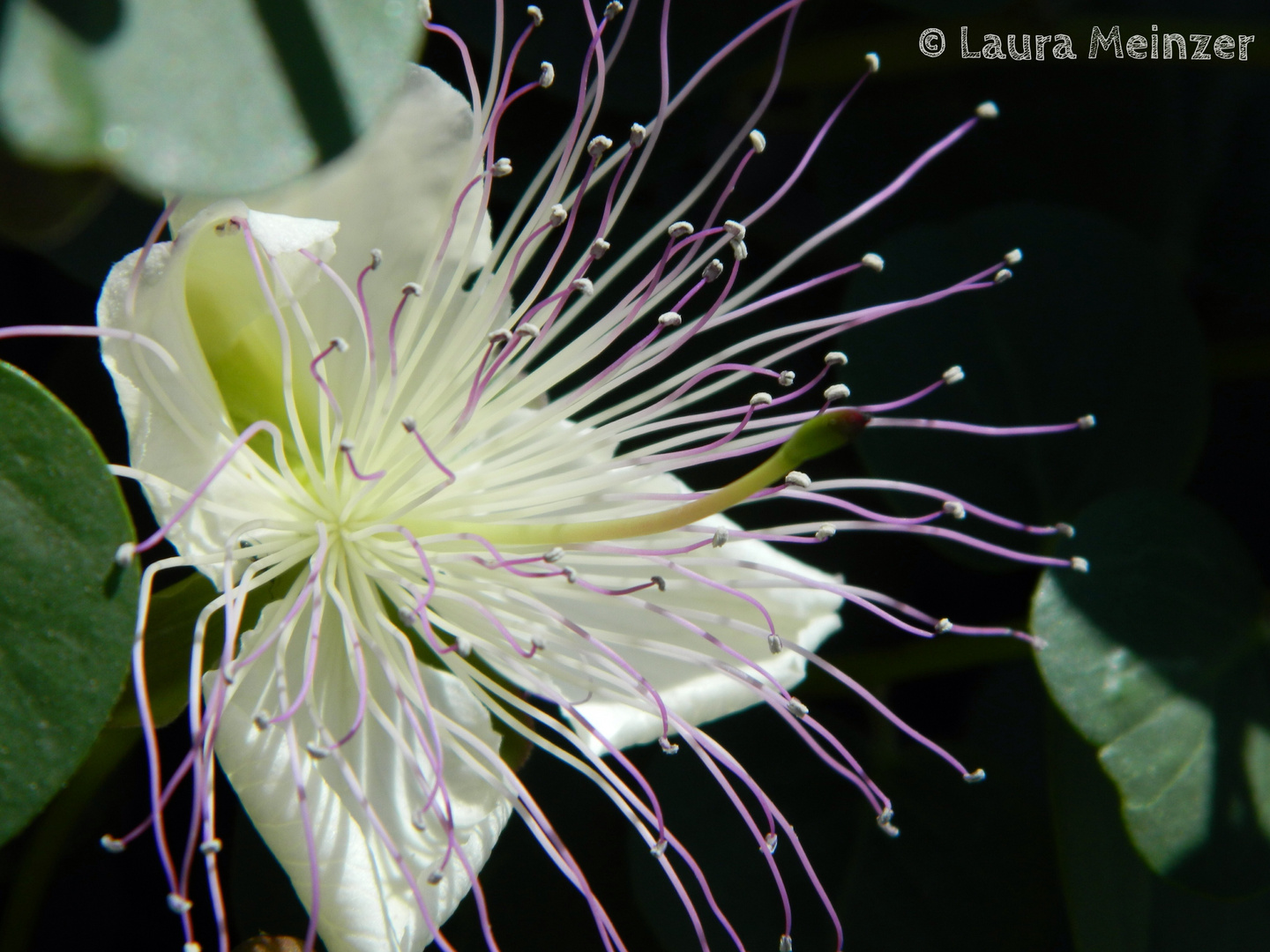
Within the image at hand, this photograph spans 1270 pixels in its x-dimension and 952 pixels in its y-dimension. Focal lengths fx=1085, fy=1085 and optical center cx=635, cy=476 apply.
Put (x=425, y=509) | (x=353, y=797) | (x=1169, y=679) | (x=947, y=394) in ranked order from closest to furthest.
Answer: (x=353, y=797) < (x=425, y=509) < (x=1169, y=679) < (x=947, y=394)

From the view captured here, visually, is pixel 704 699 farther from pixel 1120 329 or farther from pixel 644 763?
pixel 1120 329

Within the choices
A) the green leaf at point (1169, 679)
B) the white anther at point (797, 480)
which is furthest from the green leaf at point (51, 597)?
the green leaf at point (1169, 679)

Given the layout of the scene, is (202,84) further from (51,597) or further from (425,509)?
(425,509)

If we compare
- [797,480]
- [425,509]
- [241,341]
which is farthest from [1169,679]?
[241,341]

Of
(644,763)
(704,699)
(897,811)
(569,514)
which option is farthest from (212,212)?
(897,811)

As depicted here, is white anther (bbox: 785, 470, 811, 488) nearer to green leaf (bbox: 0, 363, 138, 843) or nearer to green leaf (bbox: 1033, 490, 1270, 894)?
green leaf (bbox: 1033, 490, 1270, 894)

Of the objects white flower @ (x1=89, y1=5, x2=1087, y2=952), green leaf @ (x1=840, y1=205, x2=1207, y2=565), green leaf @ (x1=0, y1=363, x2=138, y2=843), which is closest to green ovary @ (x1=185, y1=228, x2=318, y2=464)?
white flower @ (x1=89, y1=5, x2=1087, y2=952)
